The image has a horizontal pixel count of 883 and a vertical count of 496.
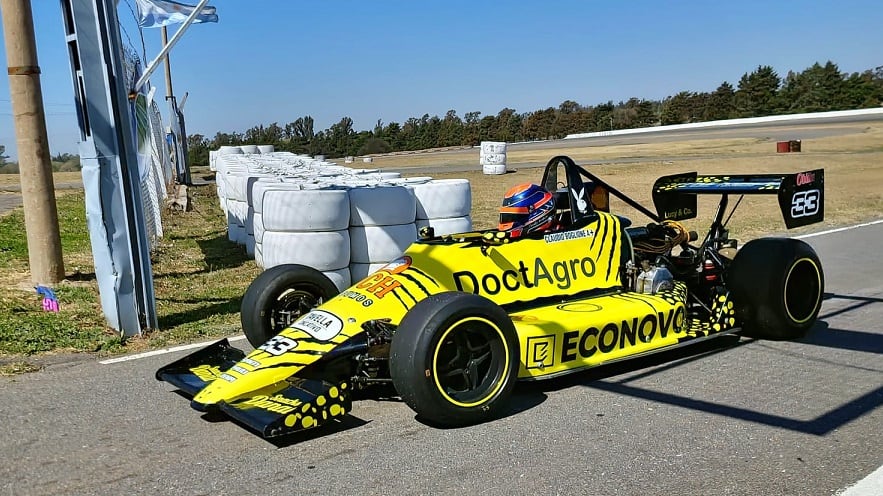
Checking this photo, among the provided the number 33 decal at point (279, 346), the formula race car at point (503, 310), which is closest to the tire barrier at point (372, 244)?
the formula race car at point (503, 310)

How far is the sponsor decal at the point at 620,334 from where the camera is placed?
5.13 meters

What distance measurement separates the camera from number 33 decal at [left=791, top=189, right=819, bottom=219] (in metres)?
6.23

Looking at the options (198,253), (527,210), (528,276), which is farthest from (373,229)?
(198,253)

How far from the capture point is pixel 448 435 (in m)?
4.36

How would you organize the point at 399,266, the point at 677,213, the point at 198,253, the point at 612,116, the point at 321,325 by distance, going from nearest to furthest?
the point at 321,325 < the point at 399,266 < the point at 677,213 < the point at 198,253 < the point at 612,116

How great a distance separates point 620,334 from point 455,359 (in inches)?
55.9

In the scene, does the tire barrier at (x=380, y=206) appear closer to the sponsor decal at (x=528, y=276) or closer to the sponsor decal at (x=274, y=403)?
the sponsor decal at (x=528, y=276)

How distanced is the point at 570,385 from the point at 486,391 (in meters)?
0.92

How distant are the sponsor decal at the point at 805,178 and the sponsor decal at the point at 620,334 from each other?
1460 millimetres

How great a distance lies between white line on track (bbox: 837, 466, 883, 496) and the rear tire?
244 centimetres

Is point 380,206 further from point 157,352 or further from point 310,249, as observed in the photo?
point 157,352

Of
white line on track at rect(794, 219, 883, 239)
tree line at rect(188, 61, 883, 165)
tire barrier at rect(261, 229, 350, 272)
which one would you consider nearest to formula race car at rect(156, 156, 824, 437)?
tire barrier at rect(261, 229, 350, 272)

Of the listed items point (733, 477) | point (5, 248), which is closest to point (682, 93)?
point (5, 248)

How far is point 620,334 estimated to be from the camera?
5.41 meters
